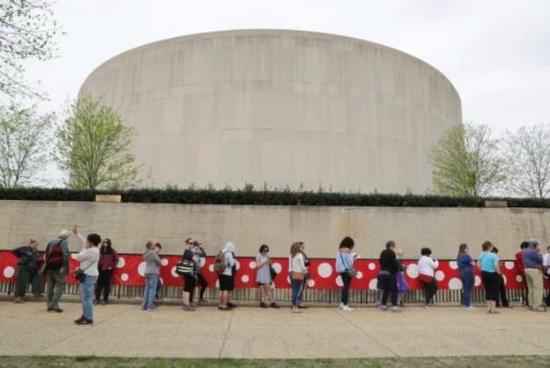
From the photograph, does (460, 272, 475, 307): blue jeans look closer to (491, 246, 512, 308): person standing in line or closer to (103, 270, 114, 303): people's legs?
(491, 246, 512, 308): person standing in line

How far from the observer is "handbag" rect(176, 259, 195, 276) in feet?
35.9

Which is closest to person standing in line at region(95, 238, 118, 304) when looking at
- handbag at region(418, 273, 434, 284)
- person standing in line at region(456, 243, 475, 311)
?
handbag at region(418, 273, 434, 284)

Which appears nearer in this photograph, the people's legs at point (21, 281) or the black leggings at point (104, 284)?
the people's legs at point (21, 281)

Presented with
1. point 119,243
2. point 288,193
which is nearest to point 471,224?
point 288,193

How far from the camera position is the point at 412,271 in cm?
1284

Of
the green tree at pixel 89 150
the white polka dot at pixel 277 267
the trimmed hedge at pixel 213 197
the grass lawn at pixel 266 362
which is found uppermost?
the green tree at pixel 89 150

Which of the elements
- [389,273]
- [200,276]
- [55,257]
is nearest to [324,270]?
[389,273]

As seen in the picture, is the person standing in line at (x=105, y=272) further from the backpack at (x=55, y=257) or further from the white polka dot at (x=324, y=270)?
the white polka dot at (x=324, y=270)

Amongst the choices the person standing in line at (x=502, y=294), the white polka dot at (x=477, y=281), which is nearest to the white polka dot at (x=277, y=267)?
the white polka dot at (x=477, y=281)

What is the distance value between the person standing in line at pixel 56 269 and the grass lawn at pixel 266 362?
4.30 meters

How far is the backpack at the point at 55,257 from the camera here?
10.2 m

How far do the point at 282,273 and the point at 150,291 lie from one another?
356cm

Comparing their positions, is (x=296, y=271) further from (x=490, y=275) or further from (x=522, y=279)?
(x=522, y=279)

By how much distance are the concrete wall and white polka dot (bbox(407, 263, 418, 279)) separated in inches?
153
